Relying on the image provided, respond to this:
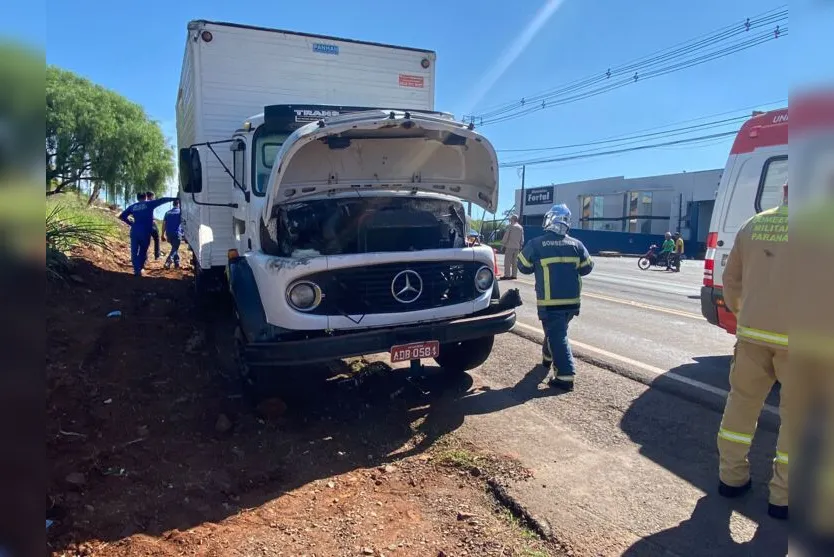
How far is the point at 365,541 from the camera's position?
2.96 metres

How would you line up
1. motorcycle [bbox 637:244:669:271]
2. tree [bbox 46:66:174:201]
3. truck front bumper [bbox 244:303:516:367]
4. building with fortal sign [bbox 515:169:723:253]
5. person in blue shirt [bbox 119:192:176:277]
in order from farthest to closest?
building with fortal sign [bbox 515:169:723:253]
tree [bbox 46:66:174:201]
motorcycle [bbox 637:244:669:271]
person in blue shirt [bbox 119:192:176:277]
truck front bumper [bbox 244:303:516:367]

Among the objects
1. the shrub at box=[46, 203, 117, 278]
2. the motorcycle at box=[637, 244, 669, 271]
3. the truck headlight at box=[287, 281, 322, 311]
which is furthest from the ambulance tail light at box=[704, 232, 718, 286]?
the motorcycle at box=[637, 244, 669, 271]

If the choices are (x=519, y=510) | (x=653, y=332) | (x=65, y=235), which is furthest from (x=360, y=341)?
(x=65, y=235)

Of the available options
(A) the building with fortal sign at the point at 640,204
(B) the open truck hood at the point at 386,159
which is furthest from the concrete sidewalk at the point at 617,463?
(A) the building with fortal sign at the point at 640,204

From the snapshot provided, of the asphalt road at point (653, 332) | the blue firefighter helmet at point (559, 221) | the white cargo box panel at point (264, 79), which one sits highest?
the white cargo box panel at point (264, 79)

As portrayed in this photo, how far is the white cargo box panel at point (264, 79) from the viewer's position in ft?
21.9

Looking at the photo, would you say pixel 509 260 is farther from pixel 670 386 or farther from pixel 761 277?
pixel 761 277

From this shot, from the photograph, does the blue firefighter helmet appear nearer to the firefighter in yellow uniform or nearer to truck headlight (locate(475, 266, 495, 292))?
truck headlight (locate(475, 266, 495, 292))

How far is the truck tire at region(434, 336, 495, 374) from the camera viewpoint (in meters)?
5.42

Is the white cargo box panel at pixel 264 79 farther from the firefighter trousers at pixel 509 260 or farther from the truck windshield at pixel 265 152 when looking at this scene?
the firefighter trousers at pixel 509 260

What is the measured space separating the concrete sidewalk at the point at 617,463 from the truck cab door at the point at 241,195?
260 cm

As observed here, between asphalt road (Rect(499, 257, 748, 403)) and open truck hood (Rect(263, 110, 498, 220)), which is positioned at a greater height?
open truck hood (Rect(263, 110, 498, 220))

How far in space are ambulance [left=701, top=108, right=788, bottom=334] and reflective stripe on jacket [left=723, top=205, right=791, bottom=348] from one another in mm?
2534

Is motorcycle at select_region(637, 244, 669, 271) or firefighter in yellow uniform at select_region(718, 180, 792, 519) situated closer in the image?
firefighter in yellow uniform at select_region(718, 180, 792, 519)
